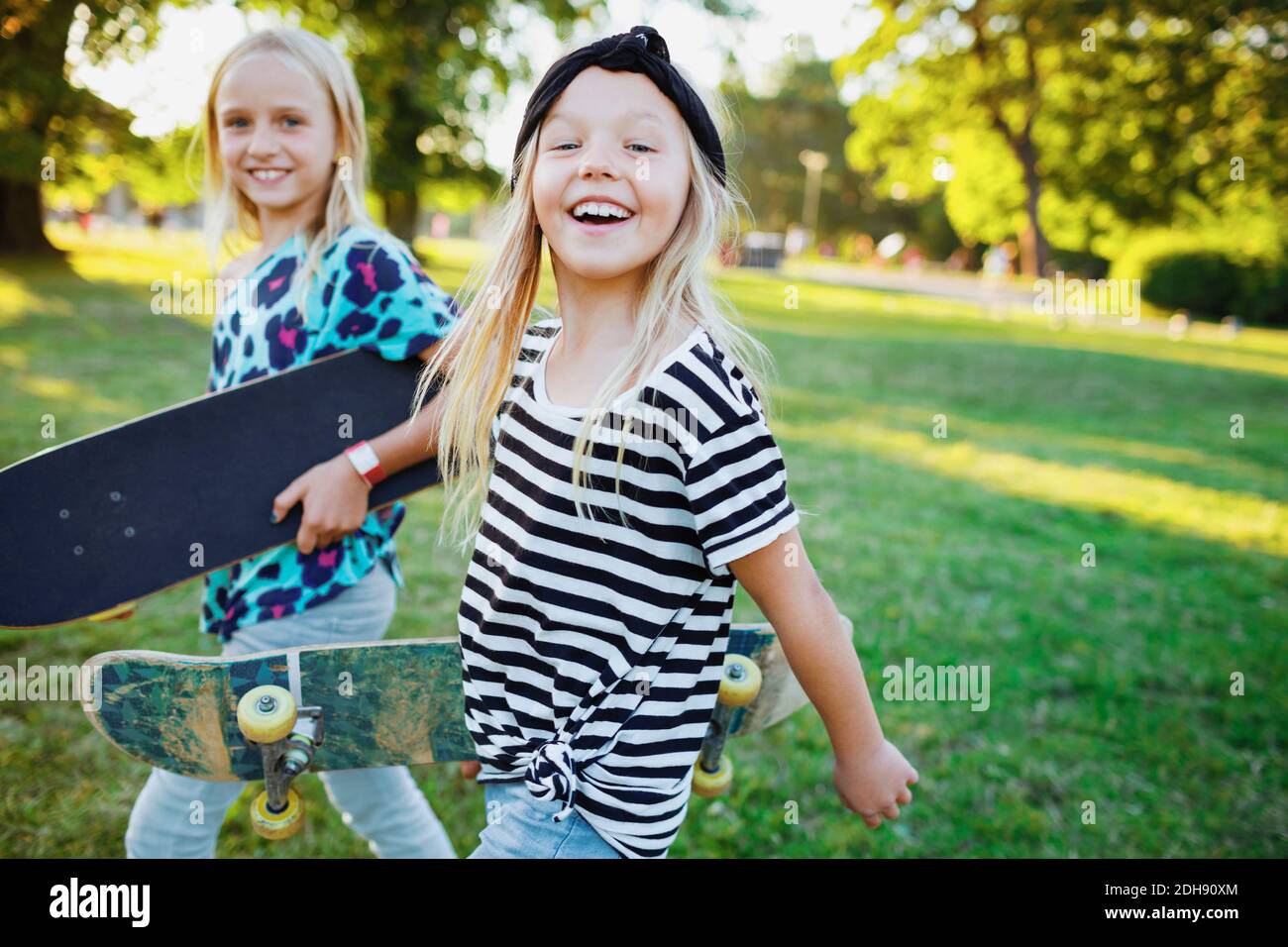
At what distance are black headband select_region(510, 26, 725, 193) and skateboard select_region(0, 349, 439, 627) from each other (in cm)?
71

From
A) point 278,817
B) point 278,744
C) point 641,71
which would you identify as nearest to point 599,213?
point 641,71

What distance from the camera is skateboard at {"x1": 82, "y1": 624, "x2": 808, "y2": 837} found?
4.30 ft

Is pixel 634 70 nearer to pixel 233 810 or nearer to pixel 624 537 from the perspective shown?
pixel 624 537

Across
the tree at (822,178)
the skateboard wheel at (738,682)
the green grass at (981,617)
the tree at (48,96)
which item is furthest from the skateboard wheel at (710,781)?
the tree at (822,178)

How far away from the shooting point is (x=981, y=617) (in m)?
4.04

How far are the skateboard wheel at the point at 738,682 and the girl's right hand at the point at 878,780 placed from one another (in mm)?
197

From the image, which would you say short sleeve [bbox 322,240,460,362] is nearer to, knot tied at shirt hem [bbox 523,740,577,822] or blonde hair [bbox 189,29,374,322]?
blonde hair [bbox 189,29,374,322]

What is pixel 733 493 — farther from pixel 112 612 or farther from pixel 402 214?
pixel 402 214

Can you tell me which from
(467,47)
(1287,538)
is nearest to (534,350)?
(1287,538)

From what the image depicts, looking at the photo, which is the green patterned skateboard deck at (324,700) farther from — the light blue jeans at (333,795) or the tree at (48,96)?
the tree at (48,96)

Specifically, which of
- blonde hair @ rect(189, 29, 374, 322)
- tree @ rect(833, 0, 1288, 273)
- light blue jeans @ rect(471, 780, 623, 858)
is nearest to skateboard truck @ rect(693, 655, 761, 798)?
light blue jeans @ rect(471, 780, 623, 858)

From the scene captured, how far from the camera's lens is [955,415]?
8.49 metres

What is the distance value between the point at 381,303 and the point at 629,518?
0.86 m

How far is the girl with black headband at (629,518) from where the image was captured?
1100 millimetres
